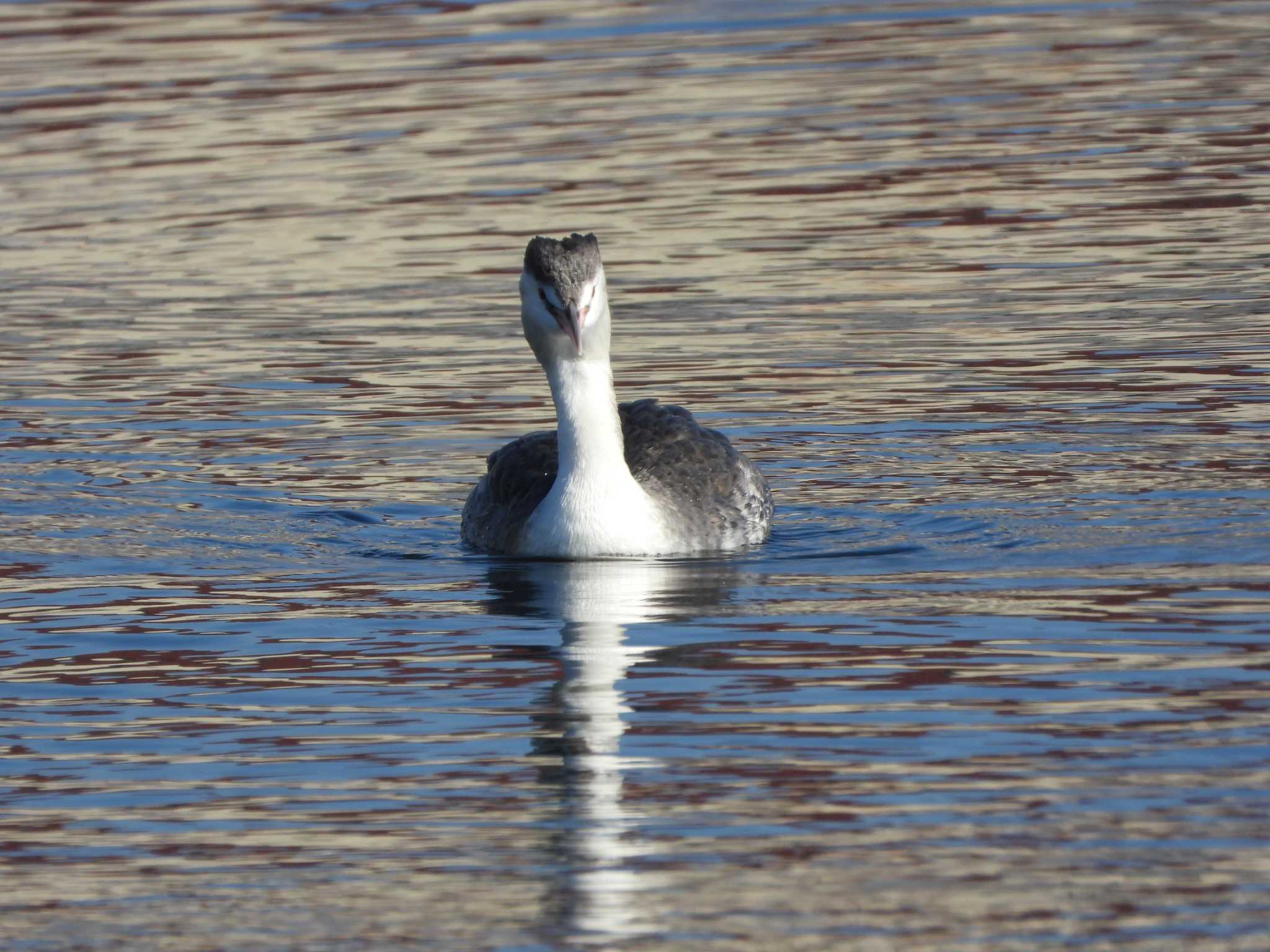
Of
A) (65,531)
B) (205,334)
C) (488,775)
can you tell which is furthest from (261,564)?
(205,334)

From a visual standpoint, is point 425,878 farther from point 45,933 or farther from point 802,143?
point 802,143

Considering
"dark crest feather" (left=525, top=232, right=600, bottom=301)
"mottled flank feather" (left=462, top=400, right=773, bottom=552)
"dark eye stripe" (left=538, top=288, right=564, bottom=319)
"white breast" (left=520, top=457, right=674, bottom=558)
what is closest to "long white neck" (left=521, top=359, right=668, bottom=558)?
"white breast" (left=520, top=457, right=674, bottom=558)

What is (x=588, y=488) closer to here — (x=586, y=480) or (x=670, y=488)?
(x=586, y=480)

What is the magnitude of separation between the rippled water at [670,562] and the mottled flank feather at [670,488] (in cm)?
20

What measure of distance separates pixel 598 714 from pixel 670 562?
115 inches

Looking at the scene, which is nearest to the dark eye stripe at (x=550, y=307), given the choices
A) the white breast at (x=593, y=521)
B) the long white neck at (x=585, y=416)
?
the long white neck at (x=585, y=416)

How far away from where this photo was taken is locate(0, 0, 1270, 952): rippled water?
23.8 ft

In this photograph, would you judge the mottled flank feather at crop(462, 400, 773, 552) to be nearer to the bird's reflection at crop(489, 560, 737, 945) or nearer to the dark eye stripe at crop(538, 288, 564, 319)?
the bird's reflection at crop(489, 560, 737, 945)

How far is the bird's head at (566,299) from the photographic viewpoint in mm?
11312

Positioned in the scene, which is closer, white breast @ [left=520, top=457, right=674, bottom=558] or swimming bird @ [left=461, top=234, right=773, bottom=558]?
swimming bird @ [left=461, top=234, right=773, bottom=558]

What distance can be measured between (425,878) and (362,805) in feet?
2.40

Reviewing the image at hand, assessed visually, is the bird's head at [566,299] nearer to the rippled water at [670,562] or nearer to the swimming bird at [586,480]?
the swimming bird at [586,480]

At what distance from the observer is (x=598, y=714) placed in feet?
29.1

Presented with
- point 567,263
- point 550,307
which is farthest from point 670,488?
point 567,263
